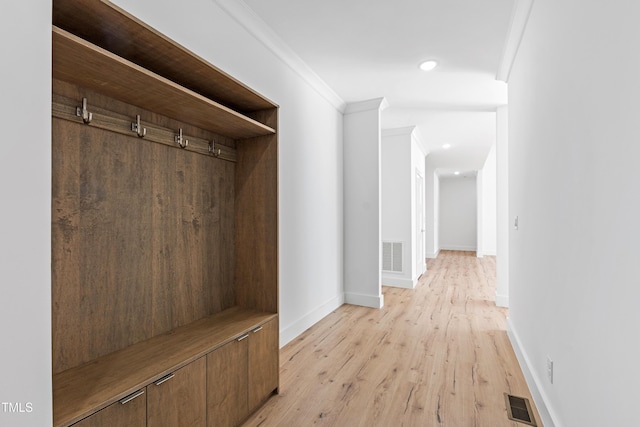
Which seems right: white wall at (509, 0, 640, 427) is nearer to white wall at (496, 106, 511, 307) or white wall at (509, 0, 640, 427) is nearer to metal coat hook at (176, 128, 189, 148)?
metal coat hook at (176, 128, 189, 148)

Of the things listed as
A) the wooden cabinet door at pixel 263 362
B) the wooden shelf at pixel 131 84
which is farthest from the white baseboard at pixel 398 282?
the wooden shelf at pixel 131 84

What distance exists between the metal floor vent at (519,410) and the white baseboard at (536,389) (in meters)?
0.06

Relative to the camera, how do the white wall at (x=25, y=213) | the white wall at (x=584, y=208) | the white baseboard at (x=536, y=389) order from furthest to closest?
the white baseboard at (x=536, y=389)
the white wall at (x=584, y=208)
the white wall at (x=25, y=213)

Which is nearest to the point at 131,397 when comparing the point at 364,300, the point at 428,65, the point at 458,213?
the point at 364,300

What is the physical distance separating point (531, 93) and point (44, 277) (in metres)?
2.73

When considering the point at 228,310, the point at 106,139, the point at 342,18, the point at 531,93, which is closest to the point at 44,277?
the point at 106,139

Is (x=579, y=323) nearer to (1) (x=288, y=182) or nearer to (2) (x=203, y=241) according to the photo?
(2) (x=203, y=241)

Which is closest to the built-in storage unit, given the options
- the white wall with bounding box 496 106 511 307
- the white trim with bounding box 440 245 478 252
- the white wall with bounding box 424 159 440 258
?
the white wall with bounding box 496 106 511 307

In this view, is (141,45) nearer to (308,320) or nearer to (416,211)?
(308,320)

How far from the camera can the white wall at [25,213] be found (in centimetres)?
80

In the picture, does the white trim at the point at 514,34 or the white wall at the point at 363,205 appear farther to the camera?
the white wall at the point at 363,205

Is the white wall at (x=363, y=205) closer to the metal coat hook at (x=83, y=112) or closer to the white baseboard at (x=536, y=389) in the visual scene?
the white baseboard at (x=536, y=389)

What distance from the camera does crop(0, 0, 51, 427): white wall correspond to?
0.80 meters

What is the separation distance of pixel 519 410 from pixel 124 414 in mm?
2150
